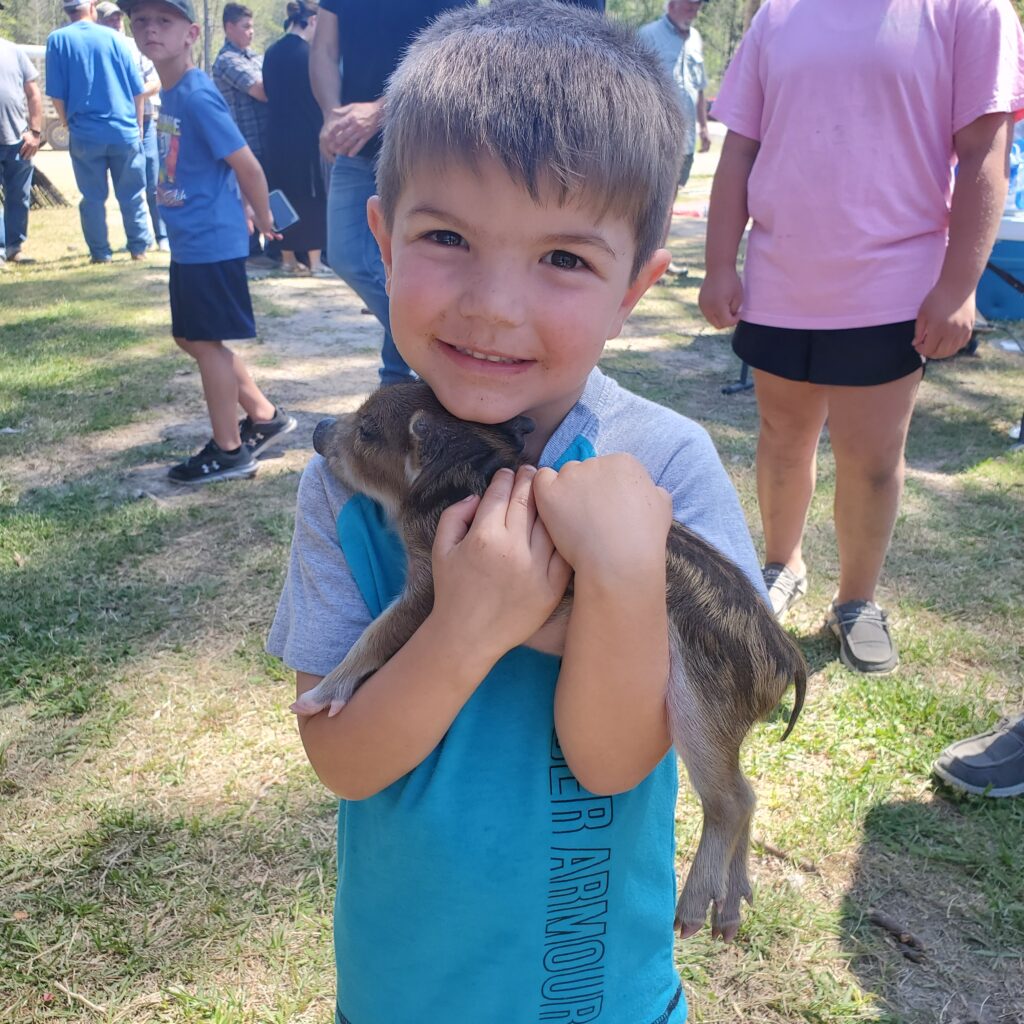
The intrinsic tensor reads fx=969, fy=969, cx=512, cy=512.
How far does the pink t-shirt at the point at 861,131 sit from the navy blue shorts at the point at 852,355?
5 cm

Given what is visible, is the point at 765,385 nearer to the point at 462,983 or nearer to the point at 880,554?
the point at 880,554

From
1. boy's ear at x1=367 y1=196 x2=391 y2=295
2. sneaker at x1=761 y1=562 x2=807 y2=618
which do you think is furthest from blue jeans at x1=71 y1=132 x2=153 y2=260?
boy's ear at x1=367 y1=196 x2=391 y2=295

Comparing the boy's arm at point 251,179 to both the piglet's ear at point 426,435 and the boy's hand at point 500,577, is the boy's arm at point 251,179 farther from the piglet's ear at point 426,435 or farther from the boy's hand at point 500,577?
the boy's hand at point 500,577

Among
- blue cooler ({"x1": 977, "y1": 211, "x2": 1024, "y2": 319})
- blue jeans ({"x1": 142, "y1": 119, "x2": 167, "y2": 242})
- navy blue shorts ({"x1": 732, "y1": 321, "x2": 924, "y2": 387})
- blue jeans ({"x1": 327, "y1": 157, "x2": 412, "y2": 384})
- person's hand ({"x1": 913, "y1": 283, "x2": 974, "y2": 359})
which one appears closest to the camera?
person's hand ({"x1": 913, "y1": 283, "x2": 974, "y2": 359})

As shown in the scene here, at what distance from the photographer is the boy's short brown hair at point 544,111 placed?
1.50 m

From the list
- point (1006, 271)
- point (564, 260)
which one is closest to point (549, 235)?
point (564, 260)

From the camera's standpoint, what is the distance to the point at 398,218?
1.62 meters

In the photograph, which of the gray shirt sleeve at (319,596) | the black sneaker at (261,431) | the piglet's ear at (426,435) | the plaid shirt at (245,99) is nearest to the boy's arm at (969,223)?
the piglet's ear at (426,435)

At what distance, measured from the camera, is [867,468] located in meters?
4.08

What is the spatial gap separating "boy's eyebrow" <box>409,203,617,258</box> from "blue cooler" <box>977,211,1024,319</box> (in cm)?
849

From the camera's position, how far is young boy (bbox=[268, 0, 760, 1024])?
150 centimetres

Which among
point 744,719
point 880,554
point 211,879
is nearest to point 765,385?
point 880,554

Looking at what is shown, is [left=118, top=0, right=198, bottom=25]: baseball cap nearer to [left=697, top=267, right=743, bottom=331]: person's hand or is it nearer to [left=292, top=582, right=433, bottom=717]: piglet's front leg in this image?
[left=697, top=267, right=743, bottom=331]: person's hand

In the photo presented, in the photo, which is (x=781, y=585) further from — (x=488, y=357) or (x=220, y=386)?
(x=220, y=386)
